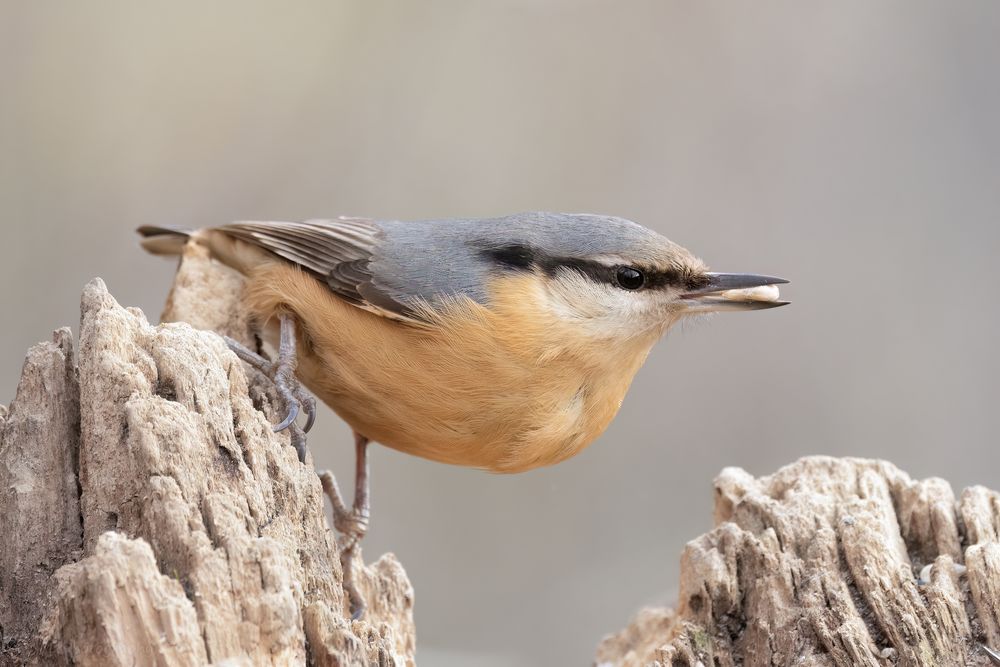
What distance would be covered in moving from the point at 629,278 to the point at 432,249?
681 millimetres

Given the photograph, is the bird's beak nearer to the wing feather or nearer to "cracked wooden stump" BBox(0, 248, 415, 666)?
the wing feather

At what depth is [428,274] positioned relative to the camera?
3398 mm

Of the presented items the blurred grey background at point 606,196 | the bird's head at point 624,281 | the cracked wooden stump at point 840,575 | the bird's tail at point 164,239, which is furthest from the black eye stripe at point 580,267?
the blurred grey background at point 606,196

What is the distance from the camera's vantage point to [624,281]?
3.35 m

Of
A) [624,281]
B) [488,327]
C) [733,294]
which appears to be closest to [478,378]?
[488,327]

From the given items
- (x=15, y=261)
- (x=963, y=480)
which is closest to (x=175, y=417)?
(x=15, y=261)

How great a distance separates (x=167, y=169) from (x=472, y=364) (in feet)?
12.3

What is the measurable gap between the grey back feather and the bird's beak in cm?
18

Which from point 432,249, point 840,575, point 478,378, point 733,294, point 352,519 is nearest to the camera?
point 840,575

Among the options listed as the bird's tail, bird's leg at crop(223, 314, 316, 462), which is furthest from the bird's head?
the bird's tail

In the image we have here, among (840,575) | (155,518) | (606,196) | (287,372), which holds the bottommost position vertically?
(840,575)

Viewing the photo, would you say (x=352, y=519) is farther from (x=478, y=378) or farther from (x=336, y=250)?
(x=336, y=250)

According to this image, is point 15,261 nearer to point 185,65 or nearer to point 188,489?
point 185,65

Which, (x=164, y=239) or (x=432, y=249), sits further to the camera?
(x=164, y=239)
